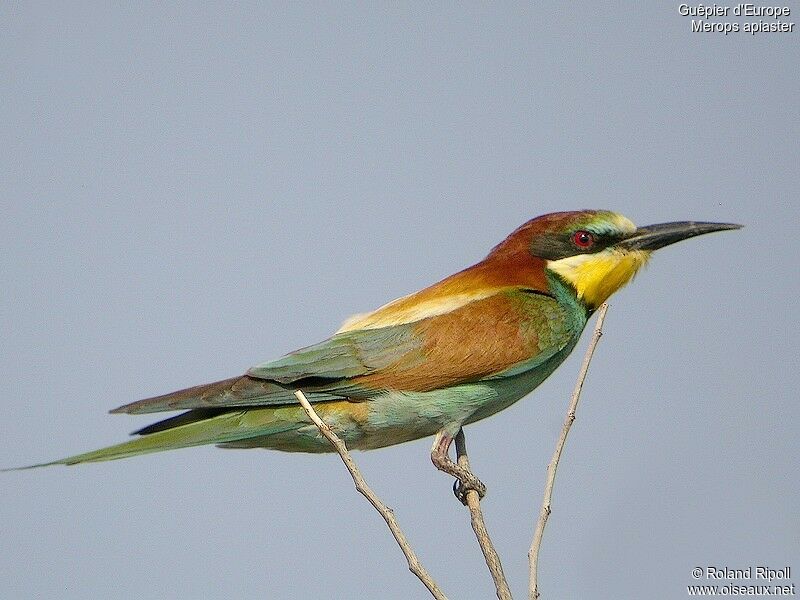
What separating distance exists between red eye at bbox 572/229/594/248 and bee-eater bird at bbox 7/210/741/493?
26 cm

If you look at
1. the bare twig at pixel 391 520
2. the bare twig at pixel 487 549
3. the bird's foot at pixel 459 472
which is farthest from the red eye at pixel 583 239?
the bare twig at pixel 391 520

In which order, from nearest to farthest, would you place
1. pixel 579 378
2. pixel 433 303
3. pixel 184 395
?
pixel 579 378
pixel 184 395
pixel 433 303

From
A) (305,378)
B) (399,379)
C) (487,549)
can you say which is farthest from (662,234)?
(487,549)

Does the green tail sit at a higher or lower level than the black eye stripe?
lower

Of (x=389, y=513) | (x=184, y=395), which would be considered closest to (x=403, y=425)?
(x=184, y=395)

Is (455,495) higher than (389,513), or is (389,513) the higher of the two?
(389,513)

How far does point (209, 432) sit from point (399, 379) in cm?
80

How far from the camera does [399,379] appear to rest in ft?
14.3

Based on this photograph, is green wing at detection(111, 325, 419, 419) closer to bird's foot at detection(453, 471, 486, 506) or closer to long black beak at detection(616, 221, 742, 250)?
bird's foot at detection(453, 471, 486, 506)

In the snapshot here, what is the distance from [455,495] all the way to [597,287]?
44.6 inches

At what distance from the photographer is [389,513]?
3143mm

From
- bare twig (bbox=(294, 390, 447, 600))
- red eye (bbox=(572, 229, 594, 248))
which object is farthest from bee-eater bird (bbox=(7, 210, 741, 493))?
bare twig (bbox=(294, 390, 447, 600))

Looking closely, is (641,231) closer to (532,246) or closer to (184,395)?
(532,246)

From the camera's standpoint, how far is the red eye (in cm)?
477
